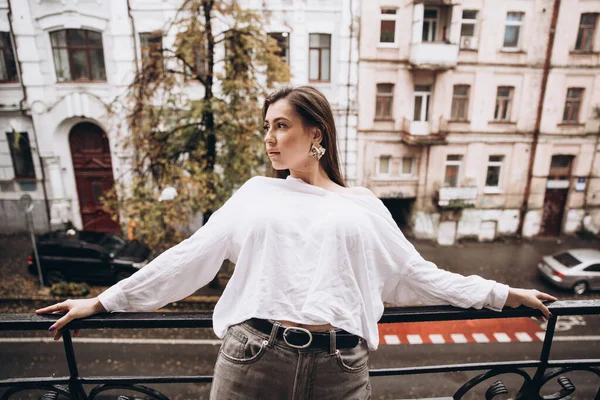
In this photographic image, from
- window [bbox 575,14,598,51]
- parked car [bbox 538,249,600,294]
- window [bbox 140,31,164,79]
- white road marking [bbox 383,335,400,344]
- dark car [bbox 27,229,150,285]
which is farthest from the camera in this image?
window [bbox 575,14,598,51]

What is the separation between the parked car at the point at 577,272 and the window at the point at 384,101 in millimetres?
6315

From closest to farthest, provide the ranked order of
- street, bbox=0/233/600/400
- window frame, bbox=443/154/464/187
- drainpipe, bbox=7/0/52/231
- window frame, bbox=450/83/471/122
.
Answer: street, bbox=0/233/600/400 < drainpipe, bbox=7/0/52/231 < window frame, bbox=450/83/471/122 < window frame, bbox=443/154/464/187

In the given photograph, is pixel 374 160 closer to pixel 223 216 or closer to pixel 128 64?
pixel 128 64

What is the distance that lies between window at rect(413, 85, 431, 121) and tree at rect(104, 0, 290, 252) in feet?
19.6

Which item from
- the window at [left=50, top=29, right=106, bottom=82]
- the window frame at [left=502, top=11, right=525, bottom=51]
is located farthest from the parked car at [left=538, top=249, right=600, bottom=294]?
the window at [left=50, top=29, right=106, bottom=82]

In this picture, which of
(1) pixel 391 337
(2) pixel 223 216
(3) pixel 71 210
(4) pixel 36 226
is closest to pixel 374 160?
A: (1) pixel 391 337

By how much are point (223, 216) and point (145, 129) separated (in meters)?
7.77

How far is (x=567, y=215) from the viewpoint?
1427 centimetres

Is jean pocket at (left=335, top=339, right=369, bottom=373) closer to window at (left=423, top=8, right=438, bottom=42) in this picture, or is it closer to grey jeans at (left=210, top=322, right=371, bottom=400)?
grey jeans at (left=210, top=322, right=371, bottom=400)

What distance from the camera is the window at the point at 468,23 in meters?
12.2

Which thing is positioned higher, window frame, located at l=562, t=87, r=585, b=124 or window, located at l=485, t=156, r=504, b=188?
window frame, located at l=562, t=87, r=585, b=124

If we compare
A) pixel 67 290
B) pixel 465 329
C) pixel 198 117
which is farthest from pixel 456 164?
pixel 67 290

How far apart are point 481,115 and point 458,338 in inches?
297

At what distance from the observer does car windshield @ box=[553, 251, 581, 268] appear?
418 inches
